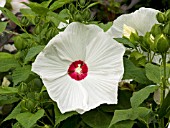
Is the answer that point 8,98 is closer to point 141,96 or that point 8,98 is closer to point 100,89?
point 100,89

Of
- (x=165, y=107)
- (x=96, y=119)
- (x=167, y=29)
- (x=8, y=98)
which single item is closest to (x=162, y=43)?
(x=167, y=29)

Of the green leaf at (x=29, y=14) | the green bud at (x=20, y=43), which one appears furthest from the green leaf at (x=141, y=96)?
the green leaf at (x=29, y=14)

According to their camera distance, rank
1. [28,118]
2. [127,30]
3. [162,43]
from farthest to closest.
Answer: [127,30], [28,118], [162,43]

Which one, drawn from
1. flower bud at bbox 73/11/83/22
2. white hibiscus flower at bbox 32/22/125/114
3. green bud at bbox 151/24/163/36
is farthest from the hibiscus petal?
green bud at bbox 151/24/163/36

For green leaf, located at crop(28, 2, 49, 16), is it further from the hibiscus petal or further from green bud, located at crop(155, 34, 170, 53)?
green bud, located at crop(155, 34, 170, 53)

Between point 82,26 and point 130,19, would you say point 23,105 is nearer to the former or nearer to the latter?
point 82,26

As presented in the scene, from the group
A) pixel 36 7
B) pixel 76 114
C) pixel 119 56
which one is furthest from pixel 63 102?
pixel 36 7
